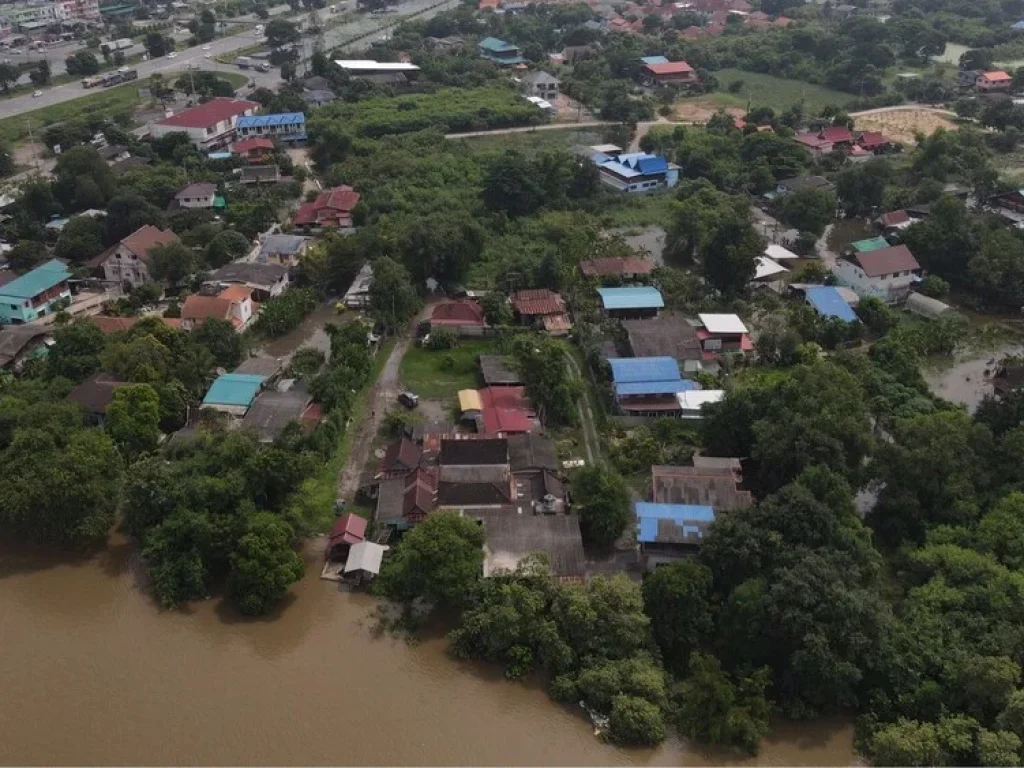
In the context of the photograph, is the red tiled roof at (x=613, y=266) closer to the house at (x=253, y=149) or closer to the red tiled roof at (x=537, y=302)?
the red tiled roof at (x=537, y=302)

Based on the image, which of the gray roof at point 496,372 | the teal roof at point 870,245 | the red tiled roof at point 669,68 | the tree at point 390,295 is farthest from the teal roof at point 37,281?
the red tiled roof at point 669,68

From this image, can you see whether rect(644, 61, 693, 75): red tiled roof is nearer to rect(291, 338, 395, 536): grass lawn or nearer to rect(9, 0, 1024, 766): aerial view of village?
rect(9, 0, 1024, 766): aerial view of village

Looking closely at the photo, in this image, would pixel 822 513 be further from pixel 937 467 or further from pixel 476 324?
pixel 476 324

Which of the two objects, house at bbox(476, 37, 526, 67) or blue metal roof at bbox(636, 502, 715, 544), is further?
house at bbox(476, 37, 526, 67)

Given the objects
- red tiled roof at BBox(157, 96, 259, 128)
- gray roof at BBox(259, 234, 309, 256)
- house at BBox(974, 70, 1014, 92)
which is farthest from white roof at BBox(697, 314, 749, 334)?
house at BBox(974, 70, 1014, 92)

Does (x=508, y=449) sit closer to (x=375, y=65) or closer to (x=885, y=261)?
(x=885, y=261)

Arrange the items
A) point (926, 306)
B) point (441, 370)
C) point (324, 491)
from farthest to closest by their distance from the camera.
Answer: point (926, 306) < point (441, 370) < point (324, 491)

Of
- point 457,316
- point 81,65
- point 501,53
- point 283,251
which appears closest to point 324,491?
point 457,316
